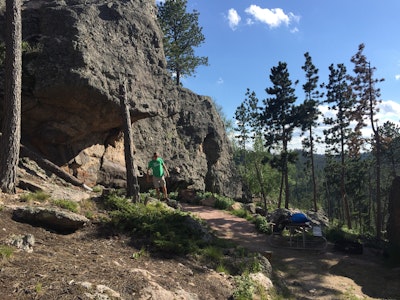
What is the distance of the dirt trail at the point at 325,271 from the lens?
34.1 feet

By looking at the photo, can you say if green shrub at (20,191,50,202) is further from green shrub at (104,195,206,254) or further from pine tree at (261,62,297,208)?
pine tree at (261,62,297,208)

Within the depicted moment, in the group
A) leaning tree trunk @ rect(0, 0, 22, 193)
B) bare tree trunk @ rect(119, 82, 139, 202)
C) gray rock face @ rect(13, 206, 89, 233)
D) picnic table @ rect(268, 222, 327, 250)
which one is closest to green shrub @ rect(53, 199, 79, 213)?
gray rock face @ rect(13, 206, 89, 233)

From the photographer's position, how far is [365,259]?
1495 cm

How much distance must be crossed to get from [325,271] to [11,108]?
40.9 feet

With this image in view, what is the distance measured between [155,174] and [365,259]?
10519 millimetres

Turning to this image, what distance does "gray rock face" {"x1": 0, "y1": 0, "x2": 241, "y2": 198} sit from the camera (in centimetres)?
1478

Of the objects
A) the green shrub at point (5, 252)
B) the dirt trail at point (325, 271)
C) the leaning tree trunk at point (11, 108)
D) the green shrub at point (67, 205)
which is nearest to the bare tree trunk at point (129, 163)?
the green shrub at point (67, 205)

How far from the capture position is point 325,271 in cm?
1234

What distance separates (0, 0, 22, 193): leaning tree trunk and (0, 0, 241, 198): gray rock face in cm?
429

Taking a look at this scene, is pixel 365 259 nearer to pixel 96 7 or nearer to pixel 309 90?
pixel 96 7

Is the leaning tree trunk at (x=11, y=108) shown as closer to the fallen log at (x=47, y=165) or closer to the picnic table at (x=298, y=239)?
the fallen log at (x=47, y=165)

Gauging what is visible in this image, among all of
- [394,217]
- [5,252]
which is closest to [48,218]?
[5,252]

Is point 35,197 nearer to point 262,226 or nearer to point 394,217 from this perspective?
point 262,226

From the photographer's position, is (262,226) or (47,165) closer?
(47,165)
